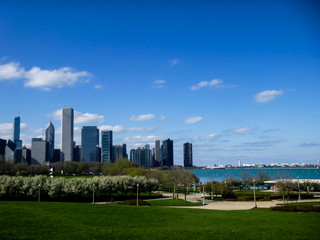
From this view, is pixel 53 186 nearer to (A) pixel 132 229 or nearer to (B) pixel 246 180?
(A) pixel 132 229

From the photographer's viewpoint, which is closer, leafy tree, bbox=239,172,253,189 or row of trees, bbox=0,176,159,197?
row of trees, bbox=0,176,159,197

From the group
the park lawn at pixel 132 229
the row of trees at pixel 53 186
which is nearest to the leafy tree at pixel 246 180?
the row of trees at pixel 53 186

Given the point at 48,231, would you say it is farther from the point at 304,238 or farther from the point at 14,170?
the point at 14,170

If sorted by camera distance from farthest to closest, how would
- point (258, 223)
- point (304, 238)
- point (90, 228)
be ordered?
point (258, 223) < point (90, 228) < point (304, 238)

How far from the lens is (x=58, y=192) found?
60.5 metres

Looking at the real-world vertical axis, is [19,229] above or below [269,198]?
above

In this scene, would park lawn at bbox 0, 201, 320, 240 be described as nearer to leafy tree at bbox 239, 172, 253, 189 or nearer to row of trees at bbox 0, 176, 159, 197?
row of trees at bbox 0, 176, 159, 197

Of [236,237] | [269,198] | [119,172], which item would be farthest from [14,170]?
[236,237]

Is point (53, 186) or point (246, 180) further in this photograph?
point (246, 180)

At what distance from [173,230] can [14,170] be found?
509 feet

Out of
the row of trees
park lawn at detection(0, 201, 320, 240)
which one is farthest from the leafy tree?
park lawn at detection(0, 201, 320, 240)

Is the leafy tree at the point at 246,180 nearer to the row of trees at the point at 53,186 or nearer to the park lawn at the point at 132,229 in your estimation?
the row of trees at the point at 53,186

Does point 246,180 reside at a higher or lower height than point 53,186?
lower

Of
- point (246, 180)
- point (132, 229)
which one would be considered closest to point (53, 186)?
point (132, 229)
